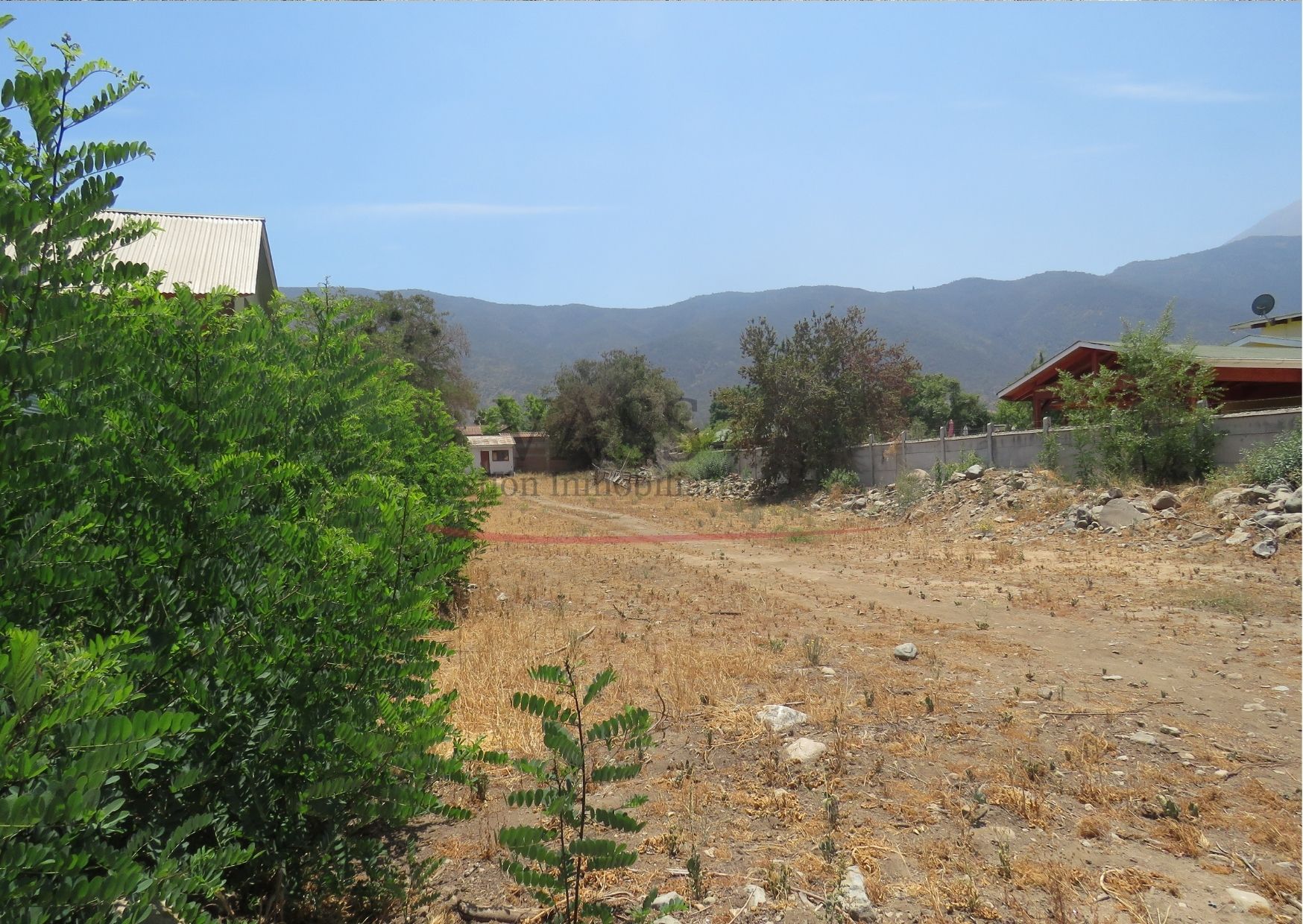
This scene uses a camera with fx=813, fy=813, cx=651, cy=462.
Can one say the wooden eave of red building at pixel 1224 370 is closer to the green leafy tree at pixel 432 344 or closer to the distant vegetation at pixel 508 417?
the green leafy tree at pixel 432 344

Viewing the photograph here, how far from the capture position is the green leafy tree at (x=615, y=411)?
45.1 metres

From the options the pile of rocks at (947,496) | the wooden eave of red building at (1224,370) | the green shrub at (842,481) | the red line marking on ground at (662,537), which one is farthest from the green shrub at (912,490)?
the wooden eave of red building at (1224,370)

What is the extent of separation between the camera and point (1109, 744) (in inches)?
208

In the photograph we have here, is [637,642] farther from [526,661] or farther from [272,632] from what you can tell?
[272,632]

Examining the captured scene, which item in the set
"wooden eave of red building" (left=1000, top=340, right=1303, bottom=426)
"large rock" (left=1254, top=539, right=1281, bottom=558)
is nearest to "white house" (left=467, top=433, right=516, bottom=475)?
"wooden eave of red building" (left=1000, top=340, right=1303, bottom=426)

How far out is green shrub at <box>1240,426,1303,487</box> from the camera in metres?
14.0

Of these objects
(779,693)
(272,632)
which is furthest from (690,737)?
(272,632)

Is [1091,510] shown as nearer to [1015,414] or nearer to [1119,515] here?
[1119,515]

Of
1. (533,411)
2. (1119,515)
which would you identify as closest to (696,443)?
(1119,515)

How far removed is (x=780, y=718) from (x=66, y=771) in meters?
4.88

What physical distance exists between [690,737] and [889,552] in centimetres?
1084

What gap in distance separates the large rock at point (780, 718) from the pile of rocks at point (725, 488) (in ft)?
76.8

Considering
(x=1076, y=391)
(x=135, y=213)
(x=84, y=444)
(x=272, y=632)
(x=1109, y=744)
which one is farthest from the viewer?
(x=1076, y=391)

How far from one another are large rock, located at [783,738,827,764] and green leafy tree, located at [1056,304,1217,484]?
1419 centimetres
